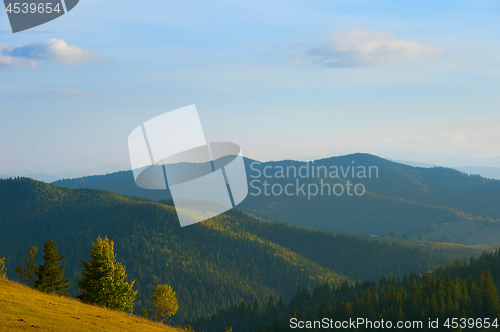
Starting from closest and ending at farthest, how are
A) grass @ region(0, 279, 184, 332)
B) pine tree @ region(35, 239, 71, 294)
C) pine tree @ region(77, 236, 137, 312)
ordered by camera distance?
grass @ region(0, 279, 184, 332), pine tree @ region(35, 239, 71, 294), pine tree @ region(77, 236, 137, 312)

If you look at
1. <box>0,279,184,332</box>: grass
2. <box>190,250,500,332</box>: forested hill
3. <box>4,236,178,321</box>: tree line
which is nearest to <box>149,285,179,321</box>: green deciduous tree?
<box>4,236,178,321</box>: tree line

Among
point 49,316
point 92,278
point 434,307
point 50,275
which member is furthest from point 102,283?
point 434,307

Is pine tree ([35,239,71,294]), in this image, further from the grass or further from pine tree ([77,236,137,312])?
the grass

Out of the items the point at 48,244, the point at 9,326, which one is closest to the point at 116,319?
the point at 9,326

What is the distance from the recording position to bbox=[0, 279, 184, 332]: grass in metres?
30.3

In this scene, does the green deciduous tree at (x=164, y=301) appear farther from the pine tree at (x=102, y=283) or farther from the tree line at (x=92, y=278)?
the pine tree at (x=102, y=283)

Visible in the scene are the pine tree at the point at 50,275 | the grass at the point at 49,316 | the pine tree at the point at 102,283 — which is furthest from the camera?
the pine tree at the point at 102,283

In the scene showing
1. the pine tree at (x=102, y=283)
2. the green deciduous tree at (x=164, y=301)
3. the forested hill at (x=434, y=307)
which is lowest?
the forested hill at (x=434, y=307)

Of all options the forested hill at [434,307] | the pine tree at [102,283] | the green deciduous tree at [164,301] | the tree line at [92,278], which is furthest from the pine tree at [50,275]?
the forested hill at [434,307]

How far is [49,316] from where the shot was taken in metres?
33.8

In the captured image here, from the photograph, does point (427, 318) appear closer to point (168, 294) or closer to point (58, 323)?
point (168, 294)

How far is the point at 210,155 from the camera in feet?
107

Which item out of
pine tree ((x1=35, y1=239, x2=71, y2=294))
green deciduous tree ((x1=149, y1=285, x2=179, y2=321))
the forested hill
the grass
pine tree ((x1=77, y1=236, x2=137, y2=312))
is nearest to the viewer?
the grass

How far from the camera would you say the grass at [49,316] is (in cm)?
3028
